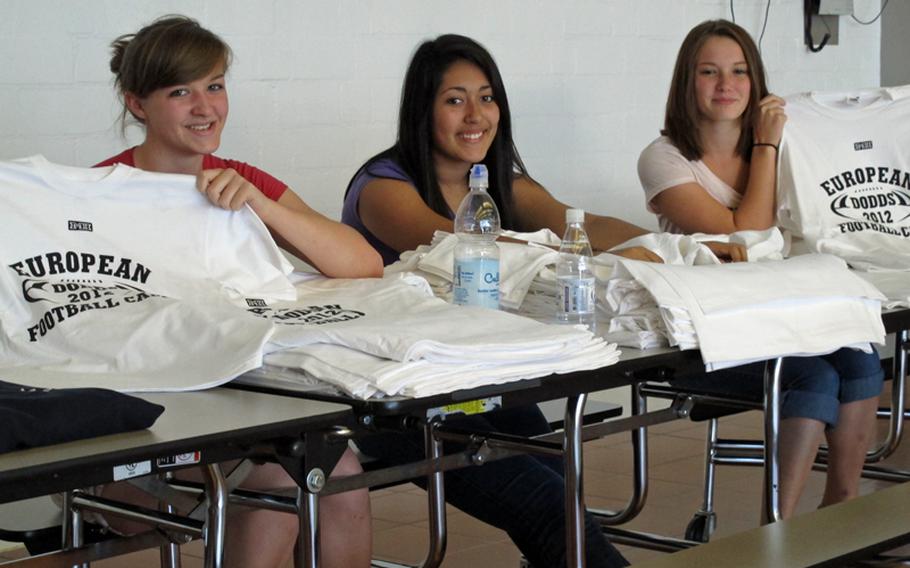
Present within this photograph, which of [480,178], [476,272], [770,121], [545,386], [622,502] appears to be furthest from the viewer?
[622,502]

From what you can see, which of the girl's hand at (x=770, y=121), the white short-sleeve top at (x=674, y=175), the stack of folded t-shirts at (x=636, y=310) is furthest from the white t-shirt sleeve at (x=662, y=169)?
the stack of folded t-shirts at (x=636, y=310)

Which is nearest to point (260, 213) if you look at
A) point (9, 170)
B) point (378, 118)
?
point (9, 170)

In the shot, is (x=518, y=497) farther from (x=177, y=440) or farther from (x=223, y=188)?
(x=177, y=440)

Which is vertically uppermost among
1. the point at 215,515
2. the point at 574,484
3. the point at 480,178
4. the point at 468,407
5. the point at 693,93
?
the point at 693,93

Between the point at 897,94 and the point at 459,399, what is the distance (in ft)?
6.47

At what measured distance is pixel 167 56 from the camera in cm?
232

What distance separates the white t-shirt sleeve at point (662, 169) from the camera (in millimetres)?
3141

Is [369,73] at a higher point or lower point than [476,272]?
higher

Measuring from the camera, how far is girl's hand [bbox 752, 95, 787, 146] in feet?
10.0

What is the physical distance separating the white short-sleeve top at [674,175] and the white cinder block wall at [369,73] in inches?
34.2

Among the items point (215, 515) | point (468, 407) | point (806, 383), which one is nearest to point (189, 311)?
point (215, 515)

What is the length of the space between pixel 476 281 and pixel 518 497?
366mm

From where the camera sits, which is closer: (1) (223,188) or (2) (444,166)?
(1) (223,188)

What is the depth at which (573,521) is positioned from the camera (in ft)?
6.50
